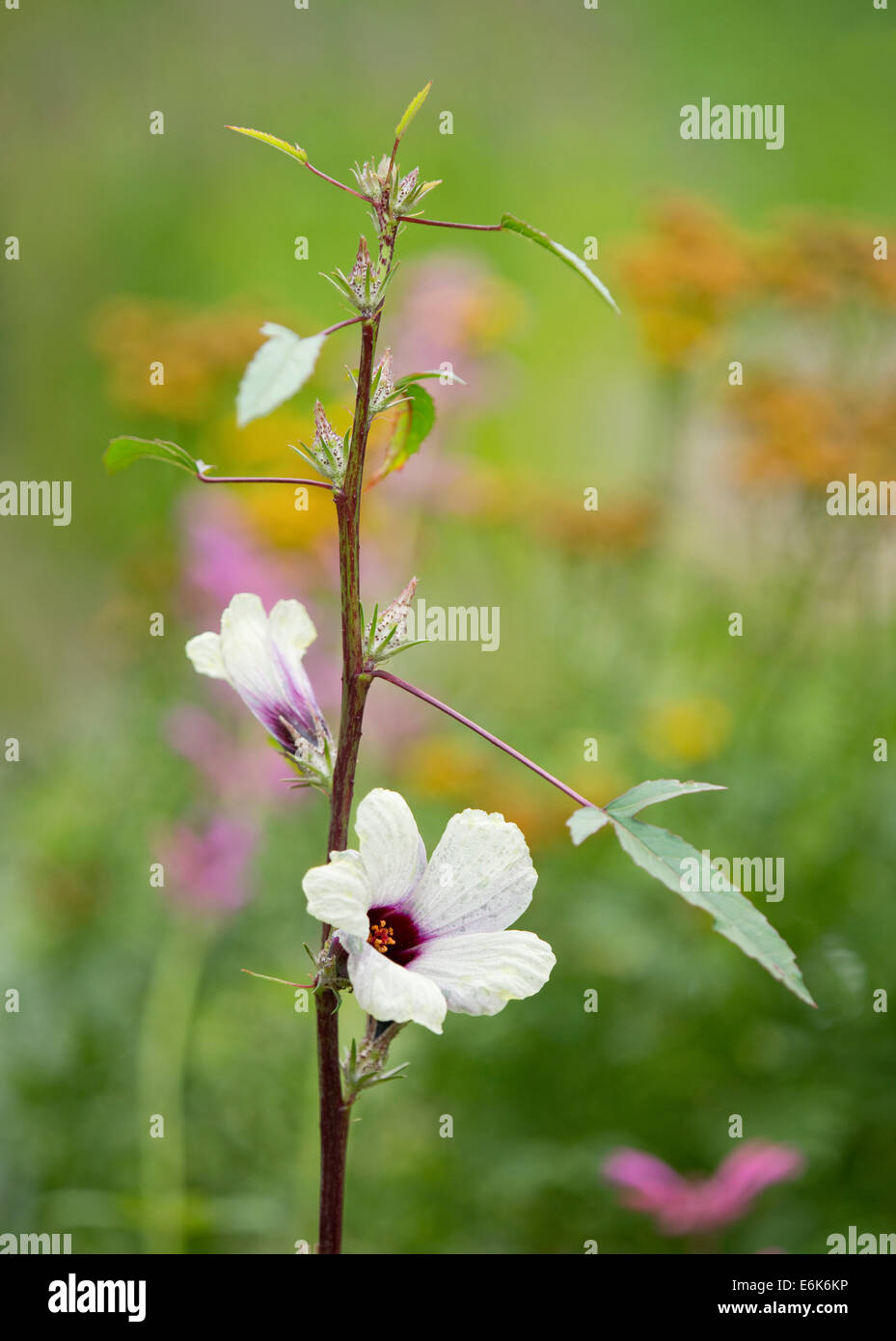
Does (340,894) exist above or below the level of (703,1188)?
above

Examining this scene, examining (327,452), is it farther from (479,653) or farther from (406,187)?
(479,653)

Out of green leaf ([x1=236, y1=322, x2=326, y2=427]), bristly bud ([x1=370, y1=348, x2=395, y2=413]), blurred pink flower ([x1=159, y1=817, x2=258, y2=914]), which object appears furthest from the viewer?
blurred pink flower ([x1=159, y1=817, x2=258, y2=914])

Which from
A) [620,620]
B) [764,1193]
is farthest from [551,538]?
[764,1193]

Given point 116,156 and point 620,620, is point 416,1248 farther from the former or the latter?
point 116,156

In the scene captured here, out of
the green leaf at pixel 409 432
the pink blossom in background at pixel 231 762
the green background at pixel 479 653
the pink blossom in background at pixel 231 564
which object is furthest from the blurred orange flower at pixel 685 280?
the green leaf at pixel 409 432

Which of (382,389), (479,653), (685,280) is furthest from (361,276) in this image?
(479,653)

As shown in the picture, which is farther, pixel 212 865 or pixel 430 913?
pixel 212 865

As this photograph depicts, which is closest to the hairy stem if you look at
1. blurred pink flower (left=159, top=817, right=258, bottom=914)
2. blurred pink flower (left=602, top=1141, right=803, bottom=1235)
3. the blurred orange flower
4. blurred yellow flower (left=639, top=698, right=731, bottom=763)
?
blurred pink flower (left=602, top=1141, right=803, bottom=1235)

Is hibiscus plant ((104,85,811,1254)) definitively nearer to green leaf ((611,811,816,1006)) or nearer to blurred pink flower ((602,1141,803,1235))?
green leaf ((611,811,816,1006))

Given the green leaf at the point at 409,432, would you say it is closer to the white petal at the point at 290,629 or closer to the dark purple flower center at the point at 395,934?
the white petal at the point at 290,629
